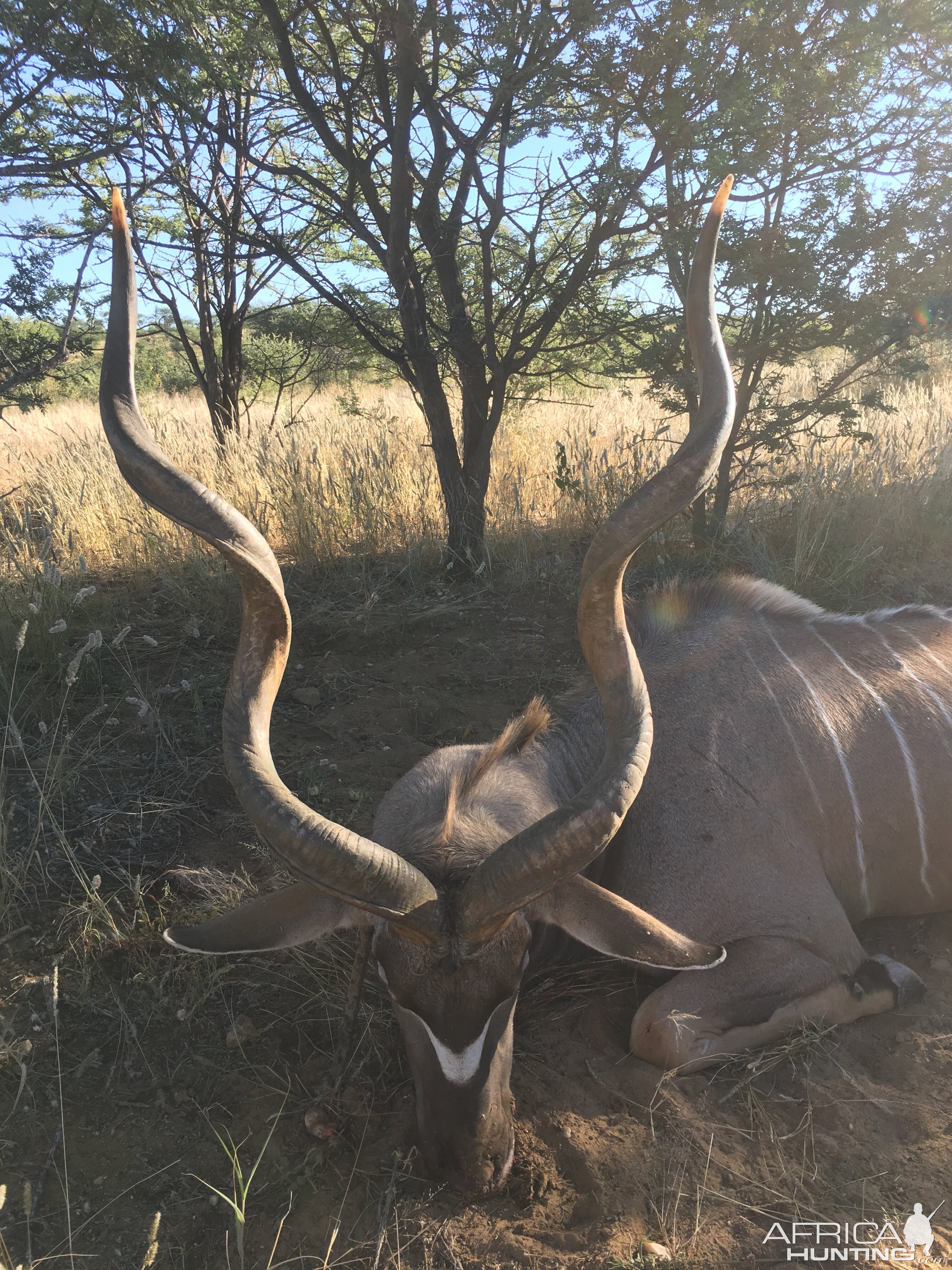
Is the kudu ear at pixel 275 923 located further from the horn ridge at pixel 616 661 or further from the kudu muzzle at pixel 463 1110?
the horn ridge at pixel 616 661

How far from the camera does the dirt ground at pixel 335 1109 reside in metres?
2.04

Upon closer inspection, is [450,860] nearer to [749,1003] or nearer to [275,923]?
[275,923]

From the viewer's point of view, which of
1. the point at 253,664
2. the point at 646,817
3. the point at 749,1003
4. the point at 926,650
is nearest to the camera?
the point at 253,664

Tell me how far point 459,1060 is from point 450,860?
0.48 meters

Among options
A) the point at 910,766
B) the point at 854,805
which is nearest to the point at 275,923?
the point at 854,805

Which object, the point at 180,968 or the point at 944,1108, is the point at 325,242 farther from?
the point at 944,1108

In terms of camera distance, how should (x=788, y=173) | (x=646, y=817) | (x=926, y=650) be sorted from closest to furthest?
(x=646, y=817) < (x=926, y=650) < (x=788, y=173)

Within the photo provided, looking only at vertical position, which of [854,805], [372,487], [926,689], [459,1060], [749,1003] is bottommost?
[749,1003]

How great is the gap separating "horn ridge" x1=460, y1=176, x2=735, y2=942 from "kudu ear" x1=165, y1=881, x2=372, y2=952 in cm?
43

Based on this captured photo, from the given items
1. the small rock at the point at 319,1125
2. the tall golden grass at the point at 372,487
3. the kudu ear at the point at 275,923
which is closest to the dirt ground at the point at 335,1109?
the small rock at the point at 319,1125

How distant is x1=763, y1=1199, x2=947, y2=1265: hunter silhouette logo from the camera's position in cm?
197

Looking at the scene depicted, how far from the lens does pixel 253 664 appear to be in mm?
2131

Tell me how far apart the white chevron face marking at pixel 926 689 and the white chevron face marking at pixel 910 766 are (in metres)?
0.20

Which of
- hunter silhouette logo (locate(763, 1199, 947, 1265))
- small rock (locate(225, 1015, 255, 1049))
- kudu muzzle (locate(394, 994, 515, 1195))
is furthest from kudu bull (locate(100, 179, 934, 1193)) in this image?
small rock (locate(225, 1015, 255, 1049))
